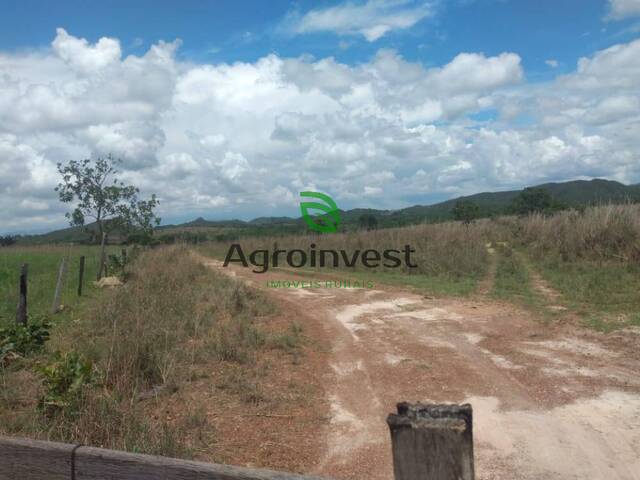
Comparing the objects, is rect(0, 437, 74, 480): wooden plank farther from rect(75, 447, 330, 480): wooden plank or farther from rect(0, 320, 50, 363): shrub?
rect(0, 320, 50, 363): shrub

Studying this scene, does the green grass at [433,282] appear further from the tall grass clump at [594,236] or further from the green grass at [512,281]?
the tall grass clump at [594,236]

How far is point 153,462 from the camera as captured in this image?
5.88ft

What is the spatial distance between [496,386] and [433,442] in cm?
436

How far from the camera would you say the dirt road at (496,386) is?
3.76 metres

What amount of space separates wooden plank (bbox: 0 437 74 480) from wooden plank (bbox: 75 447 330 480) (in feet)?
0.24

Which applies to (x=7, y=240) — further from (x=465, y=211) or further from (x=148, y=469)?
(x=148, y=469)

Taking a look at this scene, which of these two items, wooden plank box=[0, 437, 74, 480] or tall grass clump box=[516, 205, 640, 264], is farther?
tall grass clump box=[516, 205, 640, 264]

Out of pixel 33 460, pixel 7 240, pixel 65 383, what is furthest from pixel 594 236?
pixel 7 240

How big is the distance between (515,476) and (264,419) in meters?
2.27

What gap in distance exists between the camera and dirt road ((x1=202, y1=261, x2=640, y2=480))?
376 centimetres

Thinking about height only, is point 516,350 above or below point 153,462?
below

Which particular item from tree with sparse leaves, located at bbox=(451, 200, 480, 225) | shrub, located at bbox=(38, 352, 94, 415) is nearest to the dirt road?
shrub, located at bbox=(38, 352, 94, 415)

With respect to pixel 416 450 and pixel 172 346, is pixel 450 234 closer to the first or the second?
pixel 172 346

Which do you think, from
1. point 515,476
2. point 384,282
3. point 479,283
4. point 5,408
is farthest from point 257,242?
point 515,476
